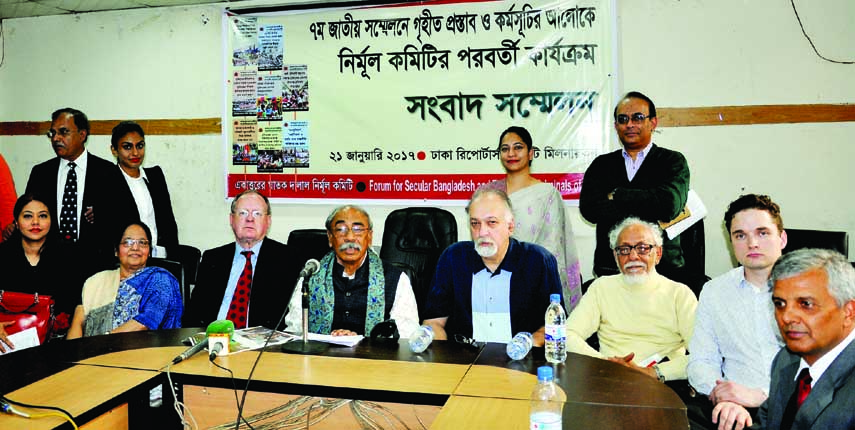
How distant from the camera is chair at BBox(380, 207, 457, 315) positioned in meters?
3.98

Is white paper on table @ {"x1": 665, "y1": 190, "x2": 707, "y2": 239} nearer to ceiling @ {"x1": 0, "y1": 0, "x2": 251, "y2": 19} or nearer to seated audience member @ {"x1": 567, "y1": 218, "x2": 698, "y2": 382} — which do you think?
seated audience member @ {"x1": 567, "y1": 218, "x2": 698, "y2": 382}

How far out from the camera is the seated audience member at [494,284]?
2826mm

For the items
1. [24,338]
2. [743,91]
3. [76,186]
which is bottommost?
[24,338]

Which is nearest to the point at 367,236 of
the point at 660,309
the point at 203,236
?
the point at 660,309

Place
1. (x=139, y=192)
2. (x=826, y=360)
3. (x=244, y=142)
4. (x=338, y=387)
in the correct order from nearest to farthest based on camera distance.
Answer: (x=826, y=360)
(x=338, y=387)
(x=139, y=192)
(x=244, y=142)

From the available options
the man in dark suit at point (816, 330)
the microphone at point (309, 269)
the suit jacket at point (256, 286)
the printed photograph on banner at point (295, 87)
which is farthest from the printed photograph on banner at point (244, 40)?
the man in dark suit at point (816, 330)

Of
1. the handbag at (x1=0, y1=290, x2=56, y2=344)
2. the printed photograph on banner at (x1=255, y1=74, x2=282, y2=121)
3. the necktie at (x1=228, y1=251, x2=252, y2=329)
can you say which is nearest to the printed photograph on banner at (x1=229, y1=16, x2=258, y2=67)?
the printed photograph on banner at (x1=255, y1=74, x2=282, y2=121)

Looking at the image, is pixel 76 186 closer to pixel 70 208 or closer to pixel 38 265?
pixel 70 208

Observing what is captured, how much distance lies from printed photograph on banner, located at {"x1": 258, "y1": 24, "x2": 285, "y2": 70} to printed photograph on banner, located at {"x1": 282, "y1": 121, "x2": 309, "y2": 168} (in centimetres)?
48

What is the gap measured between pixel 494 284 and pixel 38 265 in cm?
250

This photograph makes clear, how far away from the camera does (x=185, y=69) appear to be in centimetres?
549

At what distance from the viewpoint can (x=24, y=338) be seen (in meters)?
3.22

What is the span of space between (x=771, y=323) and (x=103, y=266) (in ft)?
11.6

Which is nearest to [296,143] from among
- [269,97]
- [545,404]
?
[269,97]
